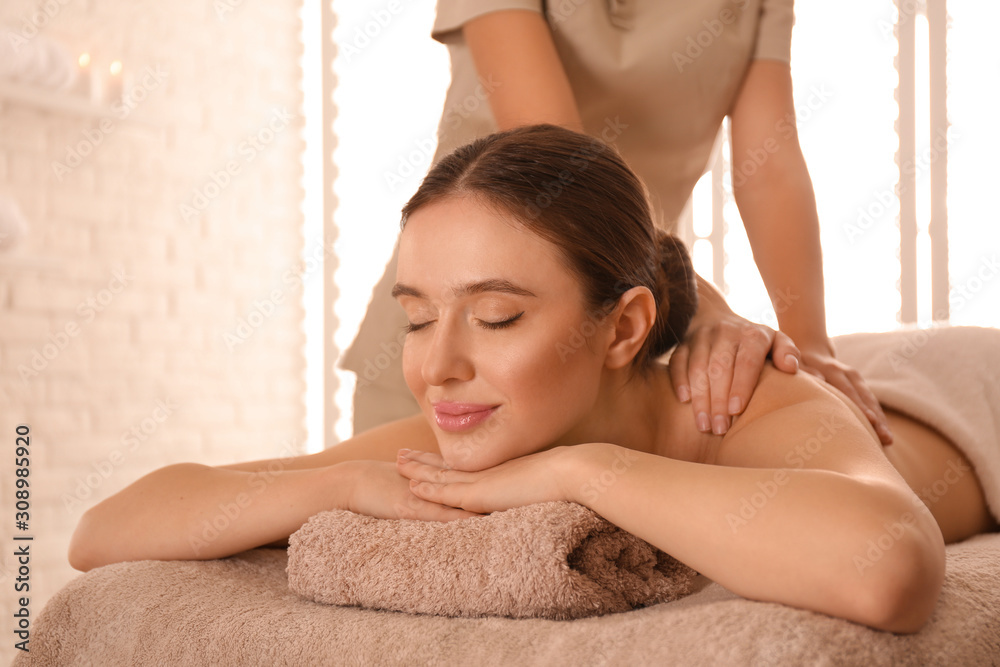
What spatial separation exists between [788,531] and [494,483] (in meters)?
0.31

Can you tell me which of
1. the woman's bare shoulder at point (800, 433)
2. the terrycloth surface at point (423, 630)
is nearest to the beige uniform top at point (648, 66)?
the woman's bare shoulder at point (800, 433)

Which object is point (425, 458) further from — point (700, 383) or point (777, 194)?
point (777, 194)

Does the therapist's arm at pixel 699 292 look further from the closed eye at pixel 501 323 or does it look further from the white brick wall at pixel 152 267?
the white brick wall at pixel 152 267

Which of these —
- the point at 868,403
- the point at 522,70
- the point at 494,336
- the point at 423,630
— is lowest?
the point at 423,630

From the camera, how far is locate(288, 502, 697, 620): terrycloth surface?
0.68 meters

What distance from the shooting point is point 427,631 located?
26.3 inches

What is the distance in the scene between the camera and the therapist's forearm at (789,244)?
54.7 inches

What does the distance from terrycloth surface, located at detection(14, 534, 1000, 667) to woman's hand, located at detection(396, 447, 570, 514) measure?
0.49 ft

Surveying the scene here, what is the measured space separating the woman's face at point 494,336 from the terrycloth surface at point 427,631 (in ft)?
0.84

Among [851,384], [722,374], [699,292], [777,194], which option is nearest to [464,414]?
[722,374]

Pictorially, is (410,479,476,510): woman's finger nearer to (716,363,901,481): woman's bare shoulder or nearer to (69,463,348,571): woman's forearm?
(69,463,348,571): woman's forearm

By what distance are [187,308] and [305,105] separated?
1222mm

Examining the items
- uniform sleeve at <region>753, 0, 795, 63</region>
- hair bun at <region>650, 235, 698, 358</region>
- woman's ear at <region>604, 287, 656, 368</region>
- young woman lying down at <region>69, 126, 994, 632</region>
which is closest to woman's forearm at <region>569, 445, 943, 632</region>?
young woman lying down at <region>69, 126, 994, 632</region>

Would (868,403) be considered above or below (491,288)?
below
